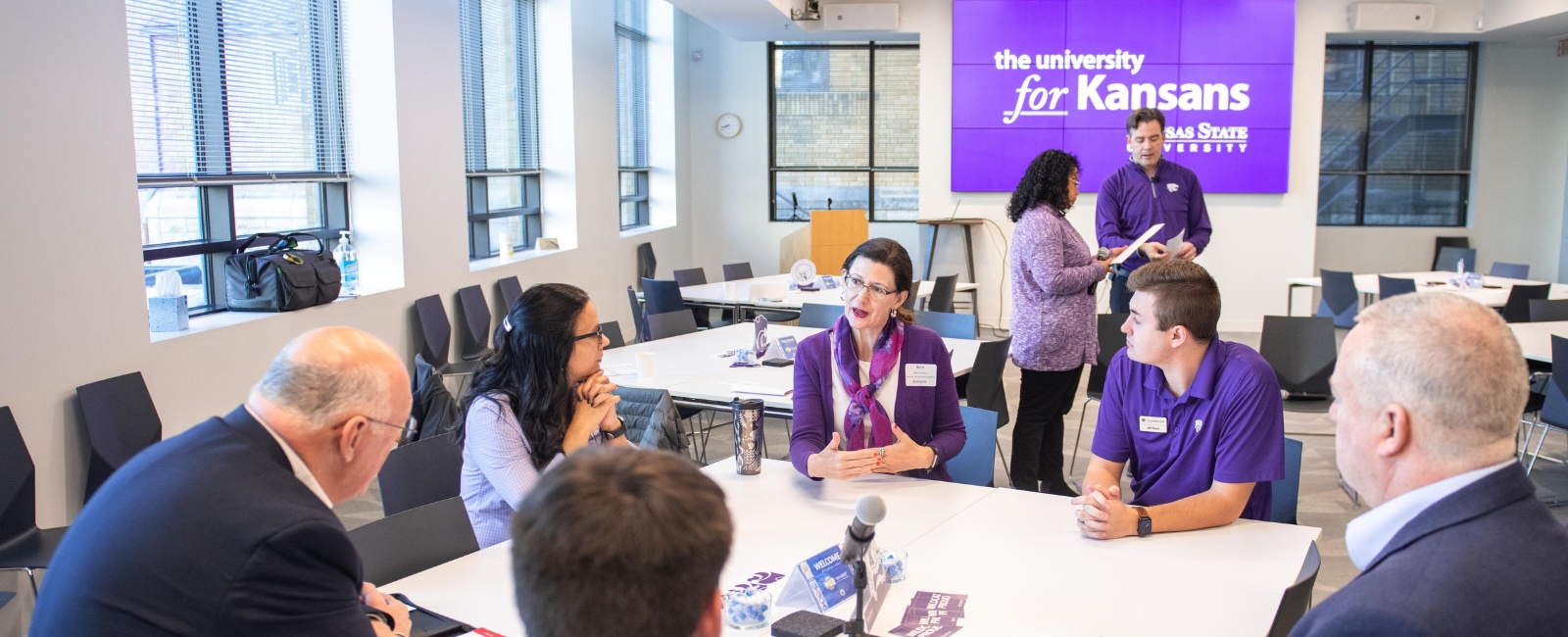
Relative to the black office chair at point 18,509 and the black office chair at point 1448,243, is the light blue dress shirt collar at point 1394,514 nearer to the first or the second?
the black office chair at point 18,509

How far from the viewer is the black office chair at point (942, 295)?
762 centimetres

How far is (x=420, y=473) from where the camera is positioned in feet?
9.77

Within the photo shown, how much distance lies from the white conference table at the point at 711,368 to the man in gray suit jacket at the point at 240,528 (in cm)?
211

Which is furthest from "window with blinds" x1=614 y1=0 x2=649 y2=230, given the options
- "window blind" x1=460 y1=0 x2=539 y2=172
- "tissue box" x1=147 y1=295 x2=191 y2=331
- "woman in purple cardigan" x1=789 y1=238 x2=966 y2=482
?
"woman in purple cardigan" x1=789 y1=238 x2=966 y2=482

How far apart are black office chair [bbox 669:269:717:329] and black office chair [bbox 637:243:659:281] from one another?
1.96 m

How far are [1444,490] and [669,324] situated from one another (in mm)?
4822

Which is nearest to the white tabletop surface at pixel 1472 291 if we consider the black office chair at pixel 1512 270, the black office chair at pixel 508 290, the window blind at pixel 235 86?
the black office chair at pixel 1512 270

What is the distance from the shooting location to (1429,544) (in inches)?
56.8

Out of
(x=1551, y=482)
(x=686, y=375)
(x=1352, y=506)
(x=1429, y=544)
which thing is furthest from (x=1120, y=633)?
(x=1551, y=482)

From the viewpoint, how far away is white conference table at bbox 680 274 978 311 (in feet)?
23.4

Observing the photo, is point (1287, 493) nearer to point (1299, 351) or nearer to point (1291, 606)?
point (1291, 606)

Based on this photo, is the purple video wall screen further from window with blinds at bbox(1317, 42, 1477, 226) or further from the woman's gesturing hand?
the woman's gesturing hand

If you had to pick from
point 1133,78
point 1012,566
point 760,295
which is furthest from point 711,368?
point 1133,78

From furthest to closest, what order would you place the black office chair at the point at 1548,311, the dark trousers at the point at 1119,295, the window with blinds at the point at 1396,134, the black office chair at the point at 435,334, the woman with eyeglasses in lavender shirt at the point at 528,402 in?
the window with blinds at the point at 1396,134 → the black office chair at the point at 435,334 → the black office chair at the point at 1548,311 → the dark trousers at the point at 1119,295 → the woman with eyeglasses in lavender shirt at the point at 528,402
